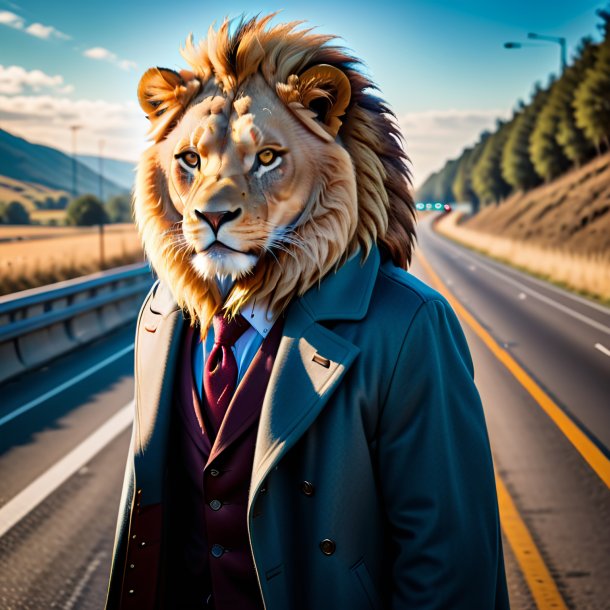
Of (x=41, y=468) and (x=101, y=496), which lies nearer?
(x=101, y=496)

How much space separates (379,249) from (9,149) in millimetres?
11607

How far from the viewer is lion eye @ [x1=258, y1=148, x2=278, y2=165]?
1580mm

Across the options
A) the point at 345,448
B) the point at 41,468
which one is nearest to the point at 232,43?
the point at 345,448

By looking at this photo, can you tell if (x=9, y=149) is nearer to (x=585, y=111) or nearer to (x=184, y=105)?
(x=184, y=105)

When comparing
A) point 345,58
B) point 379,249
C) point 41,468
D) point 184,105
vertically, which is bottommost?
point 41,468

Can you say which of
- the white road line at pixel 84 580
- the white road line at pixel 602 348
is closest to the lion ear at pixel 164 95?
the white road line at pixel 84 580

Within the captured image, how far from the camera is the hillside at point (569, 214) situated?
105 feet

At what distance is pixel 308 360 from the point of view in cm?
167

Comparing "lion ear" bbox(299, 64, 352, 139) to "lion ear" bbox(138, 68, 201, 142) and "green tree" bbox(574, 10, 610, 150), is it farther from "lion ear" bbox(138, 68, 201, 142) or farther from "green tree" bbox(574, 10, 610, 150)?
"green tree" bbox(574, 10, 610, 150)

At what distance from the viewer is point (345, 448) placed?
1.62 metres

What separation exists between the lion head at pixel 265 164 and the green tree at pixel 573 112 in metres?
48.7

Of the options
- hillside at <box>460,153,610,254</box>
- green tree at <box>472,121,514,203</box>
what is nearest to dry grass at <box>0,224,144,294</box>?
hillside at <box>460,153,610,254</box>

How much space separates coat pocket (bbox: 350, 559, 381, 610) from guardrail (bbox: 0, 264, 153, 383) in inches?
279

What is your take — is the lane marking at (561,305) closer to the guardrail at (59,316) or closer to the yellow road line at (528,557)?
the yellow road line at (528,557)
